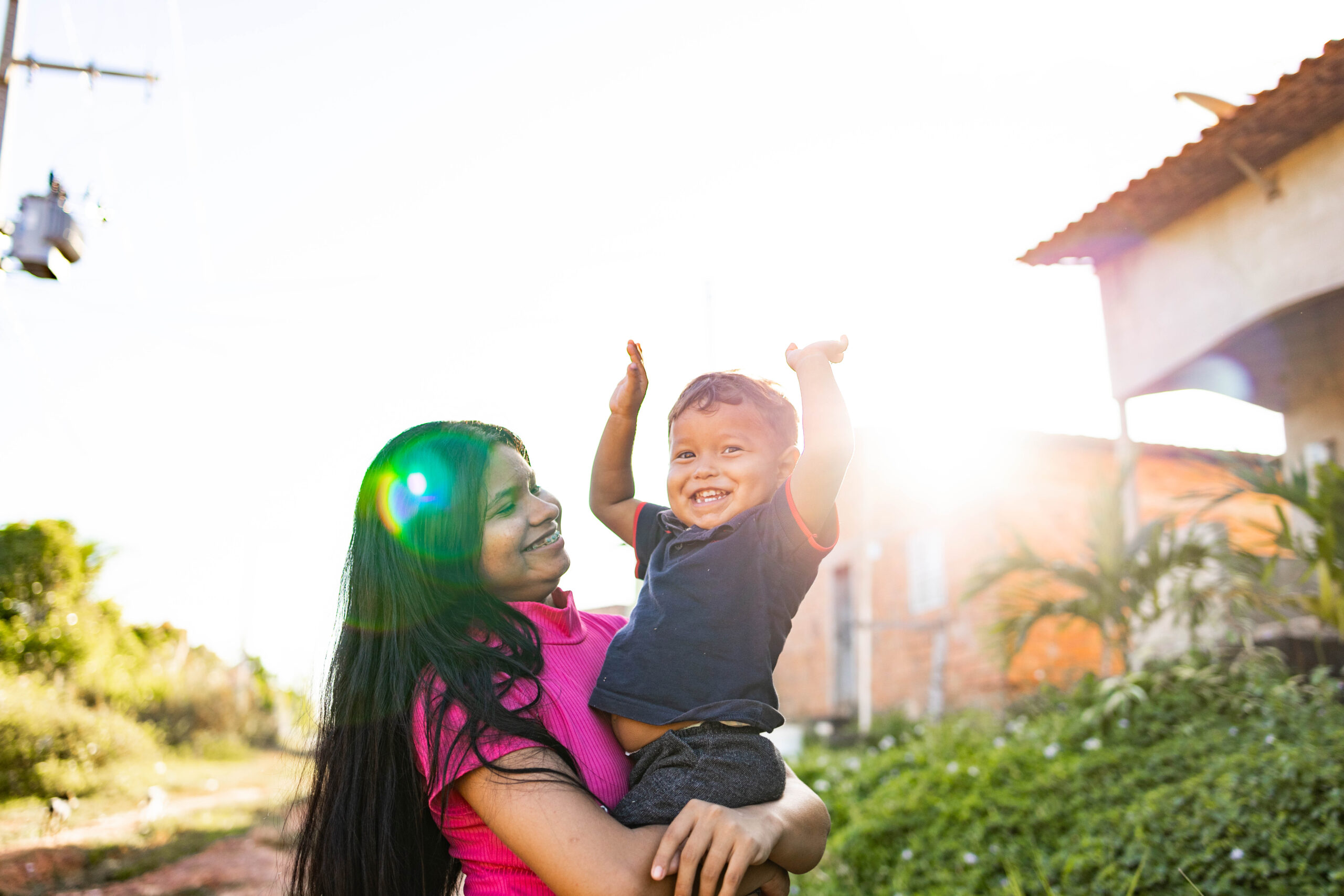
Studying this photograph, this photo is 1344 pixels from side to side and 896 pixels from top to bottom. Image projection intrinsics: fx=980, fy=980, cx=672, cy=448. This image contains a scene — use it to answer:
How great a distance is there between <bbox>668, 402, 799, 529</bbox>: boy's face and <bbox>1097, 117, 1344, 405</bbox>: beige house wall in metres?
7.13

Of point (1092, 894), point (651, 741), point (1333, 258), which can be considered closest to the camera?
point (651, 741)

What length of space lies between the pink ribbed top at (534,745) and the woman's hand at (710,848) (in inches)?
10.0

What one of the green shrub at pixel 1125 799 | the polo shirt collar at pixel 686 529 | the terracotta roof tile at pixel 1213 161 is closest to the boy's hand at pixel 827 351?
the polo shirt collar at pixel 686 529

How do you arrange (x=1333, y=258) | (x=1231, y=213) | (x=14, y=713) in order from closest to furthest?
(x=1333, y=258) → (x=1231, y=213) → (x=14, y=713)

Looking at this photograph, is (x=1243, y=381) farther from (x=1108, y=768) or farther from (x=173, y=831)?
(x=173, y=831)

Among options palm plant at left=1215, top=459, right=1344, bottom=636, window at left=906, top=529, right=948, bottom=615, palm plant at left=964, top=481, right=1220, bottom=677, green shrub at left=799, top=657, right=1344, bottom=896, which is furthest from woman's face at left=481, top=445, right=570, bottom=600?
window at left=906, top=529, right=948, bottom=615

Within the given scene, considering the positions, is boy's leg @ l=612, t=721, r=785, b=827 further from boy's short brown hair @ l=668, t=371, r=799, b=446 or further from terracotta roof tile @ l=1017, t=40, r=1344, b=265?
terracotta roof tile @ l=1017, t=40, r=1344, b=265

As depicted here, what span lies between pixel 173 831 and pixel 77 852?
5.61ft

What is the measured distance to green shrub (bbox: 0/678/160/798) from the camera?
941cm

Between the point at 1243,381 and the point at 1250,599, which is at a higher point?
the point at 1243,381

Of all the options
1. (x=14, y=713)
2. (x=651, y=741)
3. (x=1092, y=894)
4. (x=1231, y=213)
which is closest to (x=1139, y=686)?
(x=1092, y=894)

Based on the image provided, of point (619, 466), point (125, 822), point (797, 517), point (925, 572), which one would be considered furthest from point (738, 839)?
point (925, 572)

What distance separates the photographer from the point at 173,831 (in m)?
9.02

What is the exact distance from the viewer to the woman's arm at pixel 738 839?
1.55m
